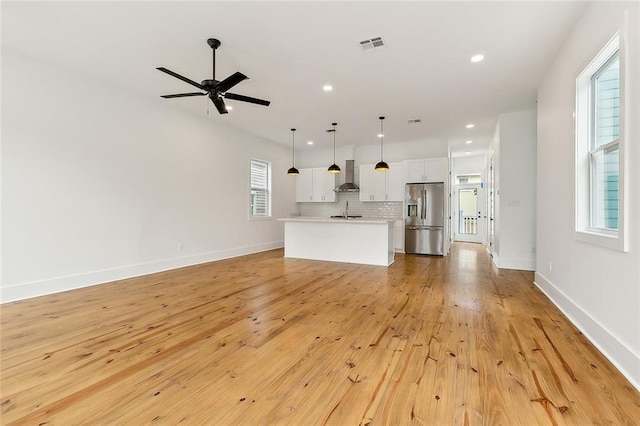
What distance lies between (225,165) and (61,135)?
298 centimetres

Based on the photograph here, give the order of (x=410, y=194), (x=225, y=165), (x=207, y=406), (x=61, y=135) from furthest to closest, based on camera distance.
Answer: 1. (x=410, y=194)
2. (x=225, y=165)
3. (x=61, y=135)
4. (x=207, y=406)

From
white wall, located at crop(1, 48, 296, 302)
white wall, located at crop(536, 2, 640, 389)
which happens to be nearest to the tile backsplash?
white wall, located at crop(1, 48, 296, 302)

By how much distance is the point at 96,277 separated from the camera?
4195 millimetres

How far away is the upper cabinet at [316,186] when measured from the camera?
848cm

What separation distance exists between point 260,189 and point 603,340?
6890 millimetres

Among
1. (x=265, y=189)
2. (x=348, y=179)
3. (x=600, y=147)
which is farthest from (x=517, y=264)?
(x=265, y=189)

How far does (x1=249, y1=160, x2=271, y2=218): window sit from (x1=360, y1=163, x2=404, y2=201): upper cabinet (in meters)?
2.67

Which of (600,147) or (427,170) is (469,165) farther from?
(600,147)

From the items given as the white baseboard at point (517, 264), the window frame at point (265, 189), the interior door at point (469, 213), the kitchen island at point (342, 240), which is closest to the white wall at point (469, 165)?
the interior door at point (469, 213)

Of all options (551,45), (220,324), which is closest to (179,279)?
(220,324)

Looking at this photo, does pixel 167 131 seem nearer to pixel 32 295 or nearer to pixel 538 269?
pixel 32 295

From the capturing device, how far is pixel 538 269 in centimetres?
414

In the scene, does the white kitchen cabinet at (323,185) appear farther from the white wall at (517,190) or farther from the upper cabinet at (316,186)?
the white wall at (517,190)

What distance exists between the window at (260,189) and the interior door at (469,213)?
6.79m
